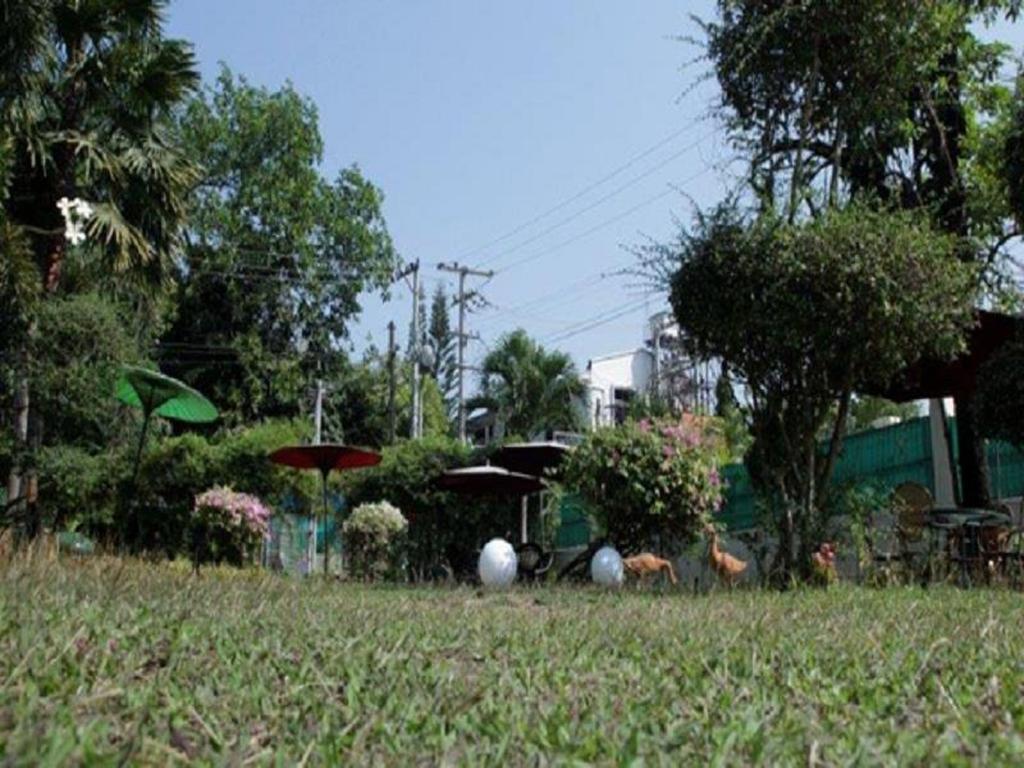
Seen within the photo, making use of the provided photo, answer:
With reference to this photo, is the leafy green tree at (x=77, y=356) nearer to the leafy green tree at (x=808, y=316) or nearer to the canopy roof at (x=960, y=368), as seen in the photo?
the leafy green tree at (x=808, y=316)

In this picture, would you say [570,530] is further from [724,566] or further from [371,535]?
[724,566]

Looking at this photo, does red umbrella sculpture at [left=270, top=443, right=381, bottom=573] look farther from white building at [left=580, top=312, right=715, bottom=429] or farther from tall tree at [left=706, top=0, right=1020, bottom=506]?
white building at [left=580, top=312, right=715, bottom=429]

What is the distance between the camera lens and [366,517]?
16.9 m

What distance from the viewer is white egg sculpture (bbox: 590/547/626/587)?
11422mm

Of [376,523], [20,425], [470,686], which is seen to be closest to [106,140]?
[20,425]

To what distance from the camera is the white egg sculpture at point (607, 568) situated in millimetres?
11422

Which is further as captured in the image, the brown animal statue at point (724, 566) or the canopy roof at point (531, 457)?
the canopy roof at point (531, 457)

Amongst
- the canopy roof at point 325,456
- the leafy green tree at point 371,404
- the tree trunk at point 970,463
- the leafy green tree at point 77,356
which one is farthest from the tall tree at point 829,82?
the leafy green tree at point 371,404

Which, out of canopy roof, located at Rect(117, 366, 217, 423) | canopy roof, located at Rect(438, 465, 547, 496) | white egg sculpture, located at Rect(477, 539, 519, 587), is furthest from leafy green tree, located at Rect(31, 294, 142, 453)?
white egg sculpture, located at Rect(477, 539, 519, 587)

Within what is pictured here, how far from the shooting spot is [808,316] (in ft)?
32.1

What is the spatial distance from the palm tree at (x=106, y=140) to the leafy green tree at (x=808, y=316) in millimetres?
7821

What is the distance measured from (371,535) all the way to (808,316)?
863 centimetres

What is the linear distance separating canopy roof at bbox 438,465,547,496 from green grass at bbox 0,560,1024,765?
404 inches

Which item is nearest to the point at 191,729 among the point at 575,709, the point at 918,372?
the point at 575,709
